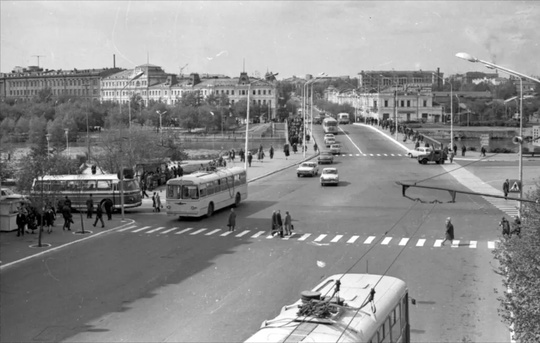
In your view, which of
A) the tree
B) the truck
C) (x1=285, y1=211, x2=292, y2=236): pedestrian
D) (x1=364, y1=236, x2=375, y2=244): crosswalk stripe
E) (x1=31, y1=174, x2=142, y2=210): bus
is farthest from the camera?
the truck

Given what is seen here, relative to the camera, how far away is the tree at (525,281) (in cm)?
1262

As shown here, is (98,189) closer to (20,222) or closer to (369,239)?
(20,222)

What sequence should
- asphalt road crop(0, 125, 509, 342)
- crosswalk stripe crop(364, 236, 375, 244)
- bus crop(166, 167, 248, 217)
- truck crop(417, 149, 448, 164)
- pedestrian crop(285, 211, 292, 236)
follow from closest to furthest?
asphalt road crop(0, 125, 509, 342) → crosswalk stripe crop(364, 236, 375, 244) → pedestrian crop(285, 211, 292, 236) → bus crop(166, 167, 248, 217) → truck crop(417, 149, 448, 164)

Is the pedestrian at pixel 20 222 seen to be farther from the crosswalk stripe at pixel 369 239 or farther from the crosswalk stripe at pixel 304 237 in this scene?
the crosswalk stripe at pixel 369 239

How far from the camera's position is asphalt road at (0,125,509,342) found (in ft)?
54.8

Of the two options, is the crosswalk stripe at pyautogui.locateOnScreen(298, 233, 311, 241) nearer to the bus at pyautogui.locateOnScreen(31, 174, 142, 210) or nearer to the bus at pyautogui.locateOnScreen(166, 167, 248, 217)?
the bus at pyautogui.locateOnScreen(166, 167, 248, 217)

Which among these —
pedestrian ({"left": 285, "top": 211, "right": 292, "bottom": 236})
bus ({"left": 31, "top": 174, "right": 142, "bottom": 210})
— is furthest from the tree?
bus ({"left": 31, "top": 174, "right": 142, "bottom": 210})

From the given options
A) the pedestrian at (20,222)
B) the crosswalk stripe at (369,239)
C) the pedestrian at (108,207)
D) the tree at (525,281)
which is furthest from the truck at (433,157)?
the tree at (525,281)

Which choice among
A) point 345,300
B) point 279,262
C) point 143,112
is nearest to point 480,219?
point 279,262

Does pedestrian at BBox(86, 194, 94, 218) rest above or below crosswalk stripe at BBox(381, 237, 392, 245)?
above

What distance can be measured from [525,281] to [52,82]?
182236mm

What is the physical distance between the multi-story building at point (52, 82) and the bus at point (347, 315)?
173656 millimetres

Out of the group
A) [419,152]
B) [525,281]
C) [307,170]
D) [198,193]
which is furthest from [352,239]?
[419,152]

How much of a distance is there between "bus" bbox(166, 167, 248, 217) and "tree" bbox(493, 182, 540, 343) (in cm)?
1924
